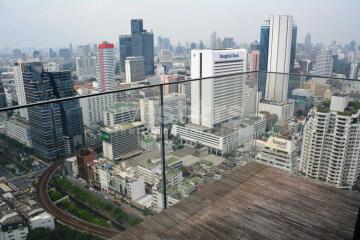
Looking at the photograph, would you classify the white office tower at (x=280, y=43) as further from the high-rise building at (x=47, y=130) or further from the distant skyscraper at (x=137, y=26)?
the distant skyscraper at (x=137, y=26)

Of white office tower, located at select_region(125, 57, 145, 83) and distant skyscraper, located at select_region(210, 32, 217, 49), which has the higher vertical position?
distant skyscraper, located at select_region(210, 32, 217, 49)

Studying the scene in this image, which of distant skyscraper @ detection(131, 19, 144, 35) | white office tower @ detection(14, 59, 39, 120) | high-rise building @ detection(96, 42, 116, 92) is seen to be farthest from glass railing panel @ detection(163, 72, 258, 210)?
distant skyscraper @ detection(131, 19, 144, 35)

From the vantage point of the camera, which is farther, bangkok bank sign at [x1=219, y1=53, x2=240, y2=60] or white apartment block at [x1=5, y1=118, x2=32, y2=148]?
bangkok bank sign at [x1=219, y1=53, x2=240, y2=60]

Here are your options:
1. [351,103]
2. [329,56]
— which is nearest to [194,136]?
[351,103]

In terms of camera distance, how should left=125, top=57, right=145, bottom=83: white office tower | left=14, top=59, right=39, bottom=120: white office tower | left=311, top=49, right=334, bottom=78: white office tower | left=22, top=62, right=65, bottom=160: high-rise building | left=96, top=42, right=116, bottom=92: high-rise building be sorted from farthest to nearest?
1. left=125, top=57, right=145, bottom=83: white office tower
2. left=96, top=42, right=116, bottom=92: high-rise building
3. left=311, top=49, right=334, bottom=78: white office tower
4. left=14, top=59, right=39, bottom=120: white office tower
5. left=22, top=62, right=65, bottom=160: high-rise building

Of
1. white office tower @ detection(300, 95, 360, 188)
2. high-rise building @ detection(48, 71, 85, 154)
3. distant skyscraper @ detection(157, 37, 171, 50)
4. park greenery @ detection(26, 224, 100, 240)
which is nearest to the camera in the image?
park greenery @ detection(26, 224, 100, 240)

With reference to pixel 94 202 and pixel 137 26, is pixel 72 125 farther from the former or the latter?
pixel 137 26

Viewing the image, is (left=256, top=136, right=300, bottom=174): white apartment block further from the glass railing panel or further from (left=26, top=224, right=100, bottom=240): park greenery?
(left=26, top=224, right=100, bottom=240): park greenery

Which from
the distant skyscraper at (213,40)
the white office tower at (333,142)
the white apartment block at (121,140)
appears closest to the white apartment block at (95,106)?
the white apartment block at (121,140)
